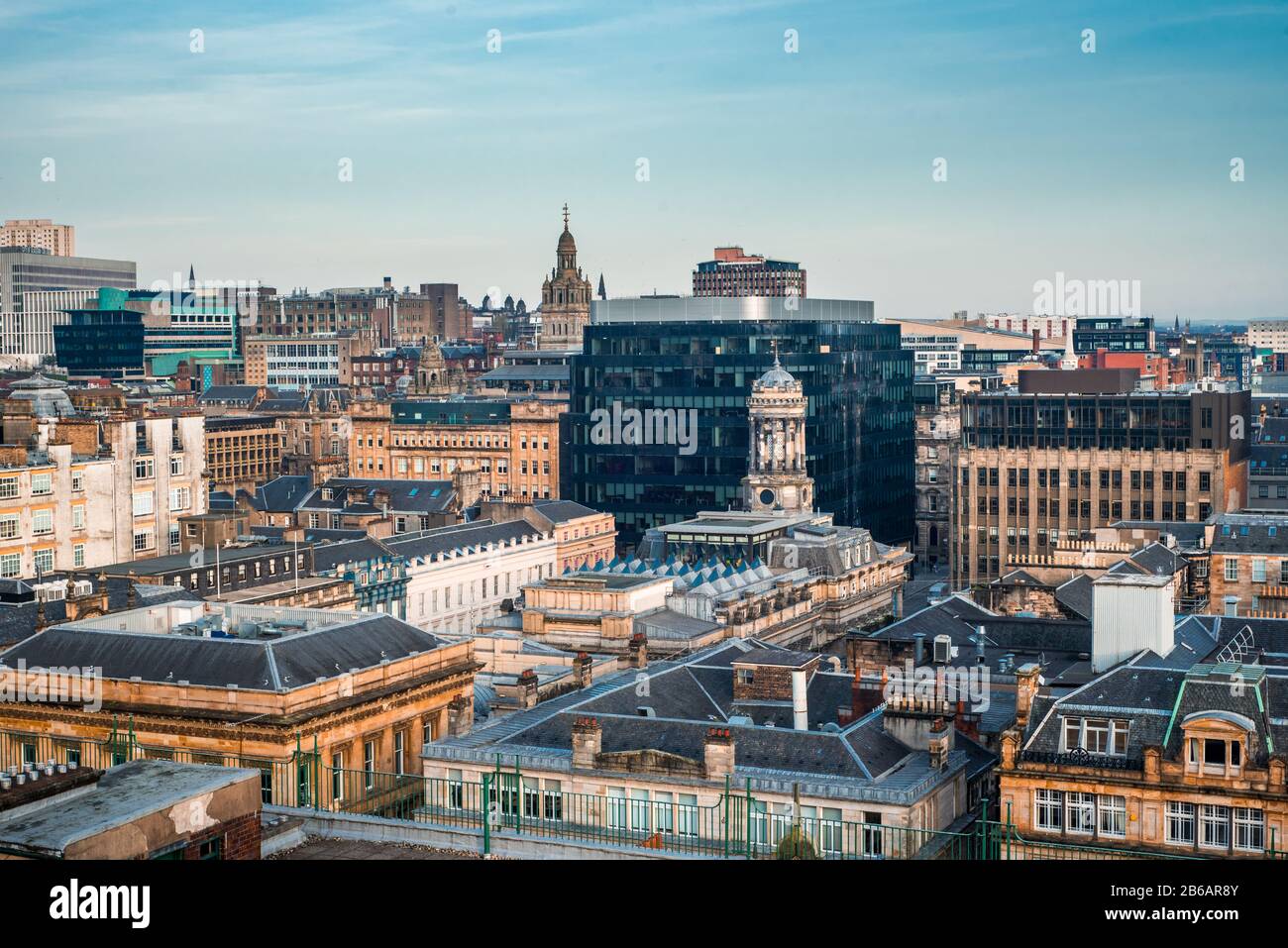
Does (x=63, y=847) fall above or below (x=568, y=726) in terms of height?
above

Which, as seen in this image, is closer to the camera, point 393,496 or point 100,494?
point 100,494

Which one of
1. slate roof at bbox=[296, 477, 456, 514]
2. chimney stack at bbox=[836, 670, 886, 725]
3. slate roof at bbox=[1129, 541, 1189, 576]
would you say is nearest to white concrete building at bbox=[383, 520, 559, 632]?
slate roof at bbox=[296, 477, 456, 514]

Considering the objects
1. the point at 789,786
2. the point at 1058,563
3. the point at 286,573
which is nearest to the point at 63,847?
the point at 789,786

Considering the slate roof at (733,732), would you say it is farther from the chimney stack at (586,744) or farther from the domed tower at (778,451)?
the domed tower at (778,451)

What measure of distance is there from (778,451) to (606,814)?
87.5 meters

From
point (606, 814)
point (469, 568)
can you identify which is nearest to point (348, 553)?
point (469, 568)

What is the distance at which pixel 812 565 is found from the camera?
4820 inches

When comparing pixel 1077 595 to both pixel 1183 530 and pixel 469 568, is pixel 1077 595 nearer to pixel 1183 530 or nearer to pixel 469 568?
pixel 1183 530

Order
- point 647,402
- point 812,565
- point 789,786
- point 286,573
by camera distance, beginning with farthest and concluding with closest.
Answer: point 647,402, point 812,565, point 286,573, point 789,786

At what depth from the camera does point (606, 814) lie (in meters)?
58.3

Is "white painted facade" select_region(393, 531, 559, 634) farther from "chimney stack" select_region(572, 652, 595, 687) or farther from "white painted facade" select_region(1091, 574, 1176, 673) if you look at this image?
"white painted facade" select_region(1091, 574, 1176, 673)

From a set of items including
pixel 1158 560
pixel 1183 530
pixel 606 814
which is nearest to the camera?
pixel 606 814
